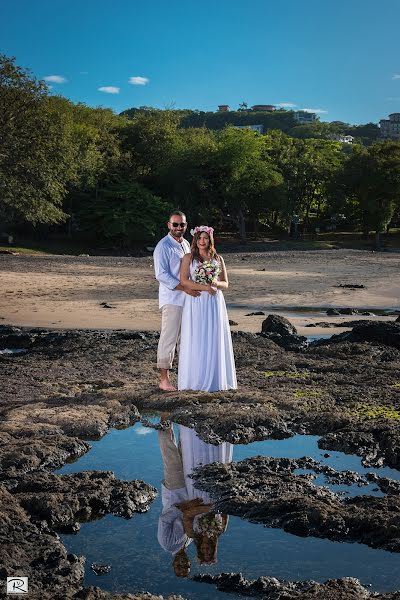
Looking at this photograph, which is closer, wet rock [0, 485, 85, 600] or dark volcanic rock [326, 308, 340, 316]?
wet rock [0, 485, 85, 600]

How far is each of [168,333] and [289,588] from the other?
568 centimetres

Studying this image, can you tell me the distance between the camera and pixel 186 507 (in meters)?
6.60

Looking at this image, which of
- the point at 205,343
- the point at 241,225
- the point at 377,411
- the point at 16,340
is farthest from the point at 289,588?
the point at 241,225

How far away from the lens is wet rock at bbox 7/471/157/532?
6.30 m

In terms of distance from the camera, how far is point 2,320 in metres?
19.0

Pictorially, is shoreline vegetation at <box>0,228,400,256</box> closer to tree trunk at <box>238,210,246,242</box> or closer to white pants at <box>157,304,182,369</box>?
tree trunk at <box>238,210,246,242</box>

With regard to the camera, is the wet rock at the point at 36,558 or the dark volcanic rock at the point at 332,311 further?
the dark volcanic rock at the point at 332,311

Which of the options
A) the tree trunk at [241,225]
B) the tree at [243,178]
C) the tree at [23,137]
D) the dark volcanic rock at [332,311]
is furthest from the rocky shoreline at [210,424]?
the tree trunk at [241,225]

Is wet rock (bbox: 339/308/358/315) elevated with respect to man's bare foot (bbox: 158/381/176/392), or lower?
lower

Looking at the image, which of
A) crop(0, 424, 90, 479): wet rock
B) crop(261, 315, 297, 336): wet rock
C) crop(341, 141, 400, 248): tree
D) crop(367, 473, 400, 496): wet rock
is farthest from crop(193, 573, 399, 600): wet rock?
crop(341, 141, 400, 248): tree

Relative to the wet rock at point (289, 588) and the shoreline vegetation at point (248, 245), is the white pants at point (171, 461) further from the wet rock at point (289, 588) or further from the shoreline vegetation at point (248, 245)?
the shoreline vegetation at point (248, 245)

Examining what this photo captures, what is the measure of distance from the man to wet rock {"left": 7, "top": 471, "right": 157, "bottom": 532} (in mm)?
3479

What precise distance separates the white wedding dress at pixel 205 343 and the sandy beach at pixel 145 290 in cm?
744

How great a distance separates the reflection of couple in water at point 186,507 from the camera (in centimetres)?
582
